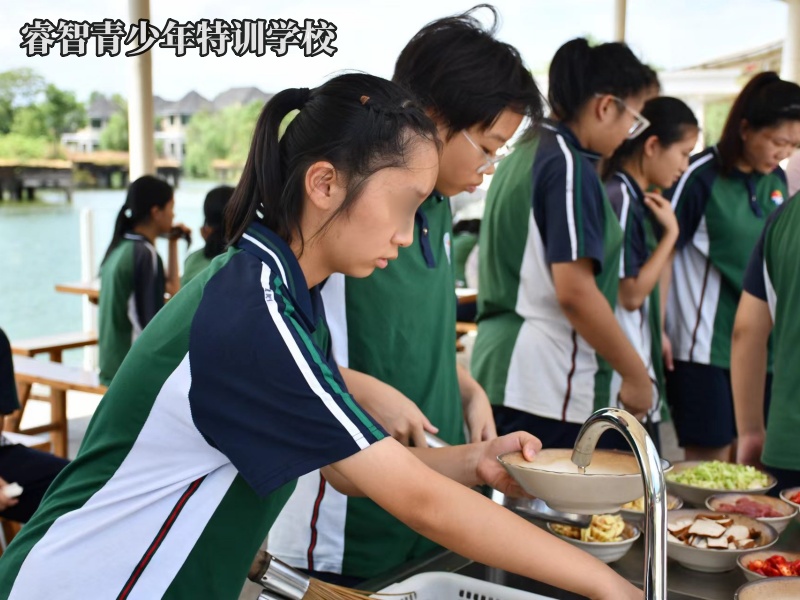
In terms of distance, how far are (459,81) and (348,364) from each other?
1.56 feet

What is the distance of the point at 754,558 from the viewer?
1.35 m

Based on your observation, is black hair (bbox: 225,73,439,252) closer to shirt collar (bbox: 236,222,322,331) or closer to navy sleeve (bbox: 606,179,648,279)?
shirt collar (bbox: 236,222,322,331)

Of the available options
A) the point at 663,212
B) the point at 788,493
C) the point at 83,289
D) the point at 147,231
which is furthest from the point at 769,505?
the point at 83,289

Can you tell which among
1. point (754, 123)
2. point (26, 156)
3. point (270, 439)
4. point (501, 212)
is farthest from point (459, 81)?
point (26, 156)

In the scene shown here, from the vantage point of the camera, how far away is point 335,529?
57.6 inches

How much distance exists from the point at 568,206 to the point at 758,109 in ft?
3.13

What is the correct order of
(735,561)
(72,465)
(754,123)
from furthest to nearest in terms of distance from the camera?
(754,123) < (735,561) < (72,465)

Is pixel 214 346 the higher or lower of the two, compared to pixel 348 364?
higher

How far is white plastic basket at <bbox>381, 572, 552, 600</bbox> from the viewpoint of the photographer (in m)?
1.20

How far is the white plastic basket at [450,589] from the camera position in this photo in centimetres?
120

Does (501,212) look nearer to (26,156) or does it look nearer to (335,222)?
(335,222)

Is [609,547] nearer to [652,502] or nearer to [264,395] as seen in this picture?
[652,502]

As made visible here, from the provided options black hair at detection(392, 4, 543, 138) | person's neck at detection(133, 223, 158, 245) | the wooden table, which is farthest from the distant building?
black hair at detection(392, 4, 543, 138)

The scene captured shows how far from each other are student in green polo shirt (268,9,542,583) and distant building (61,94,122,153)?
4699 mm
